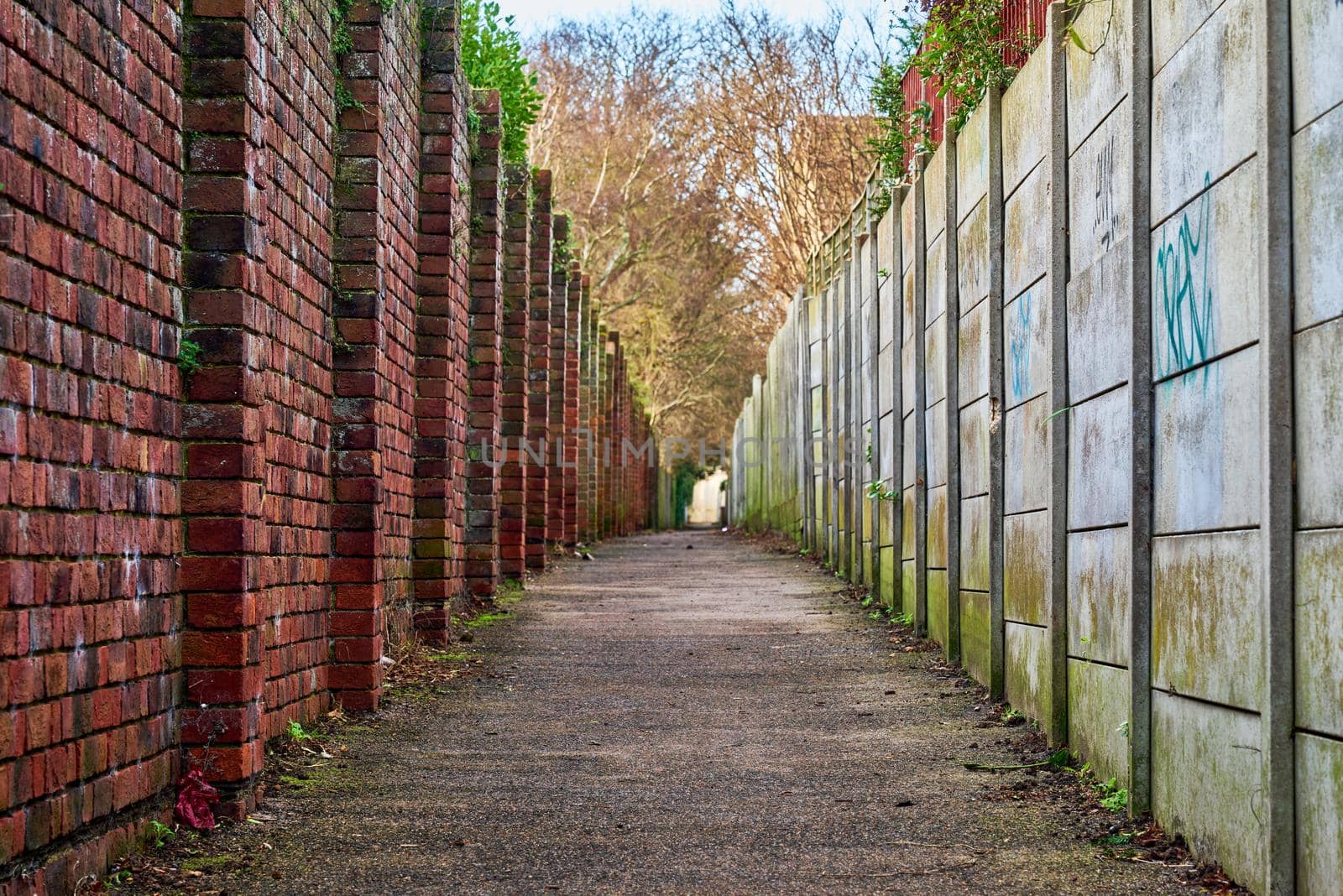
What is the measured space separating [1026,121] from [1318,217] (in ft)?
10.4

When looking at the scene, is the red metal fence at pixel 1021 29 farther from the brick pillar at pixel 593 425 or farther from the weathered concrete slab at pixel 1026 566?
the brick pillar at pixel 593 425

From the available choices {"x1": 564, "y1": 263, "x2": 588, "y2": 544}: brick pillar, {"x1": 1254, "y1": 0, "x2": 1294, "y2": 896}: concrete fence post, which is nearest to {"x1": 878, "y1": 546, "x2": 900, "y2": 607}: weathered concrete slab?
{"x1": 1254, "y1": 0, "x2": 1294, "y2": 896}: concrete fence post

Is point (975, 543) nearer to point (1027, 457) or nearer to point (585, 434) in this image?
point (1027, 457)

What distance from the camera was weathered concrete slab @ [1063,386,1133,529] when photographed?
448cm

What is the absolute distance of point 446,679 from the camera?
7.34 m

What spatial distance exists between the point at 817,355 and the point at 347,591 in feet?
32.6

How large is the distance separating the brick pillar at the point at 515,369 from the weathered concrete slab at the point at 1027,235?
6795 mm

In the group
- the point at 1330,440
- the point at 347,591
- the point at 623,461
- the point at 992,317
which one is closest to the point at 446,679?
the point at 347,591

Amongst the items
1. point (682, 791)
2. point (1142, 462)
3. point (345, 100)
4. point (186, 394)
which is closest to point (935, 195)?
point (345, 100)

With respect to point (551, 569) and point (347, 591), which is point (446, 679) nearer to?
point (347, 591)

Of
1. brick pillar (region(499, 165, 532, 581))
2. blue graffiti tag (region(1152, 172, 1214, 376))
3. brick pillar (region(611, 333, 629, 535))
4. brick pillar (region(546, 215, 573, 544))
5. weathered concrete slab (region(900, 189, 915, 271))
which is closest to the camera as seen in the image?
blue graffiti tag (region(1152, 172, 1214, 376))

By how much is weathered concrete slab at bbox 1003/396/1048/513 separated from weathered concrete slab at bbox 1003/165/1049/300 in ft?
1.71

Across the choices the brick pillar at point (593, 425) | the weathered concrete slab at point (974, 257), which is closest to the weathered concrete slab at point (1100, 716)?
the weathered concrete slab at point (974, 257)

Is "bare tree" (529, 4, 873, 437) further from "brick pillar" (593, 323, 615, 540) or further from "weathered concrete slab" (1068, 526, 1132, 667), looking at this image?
"weathered concrete slab" (1068, 526, 1132, 667)
